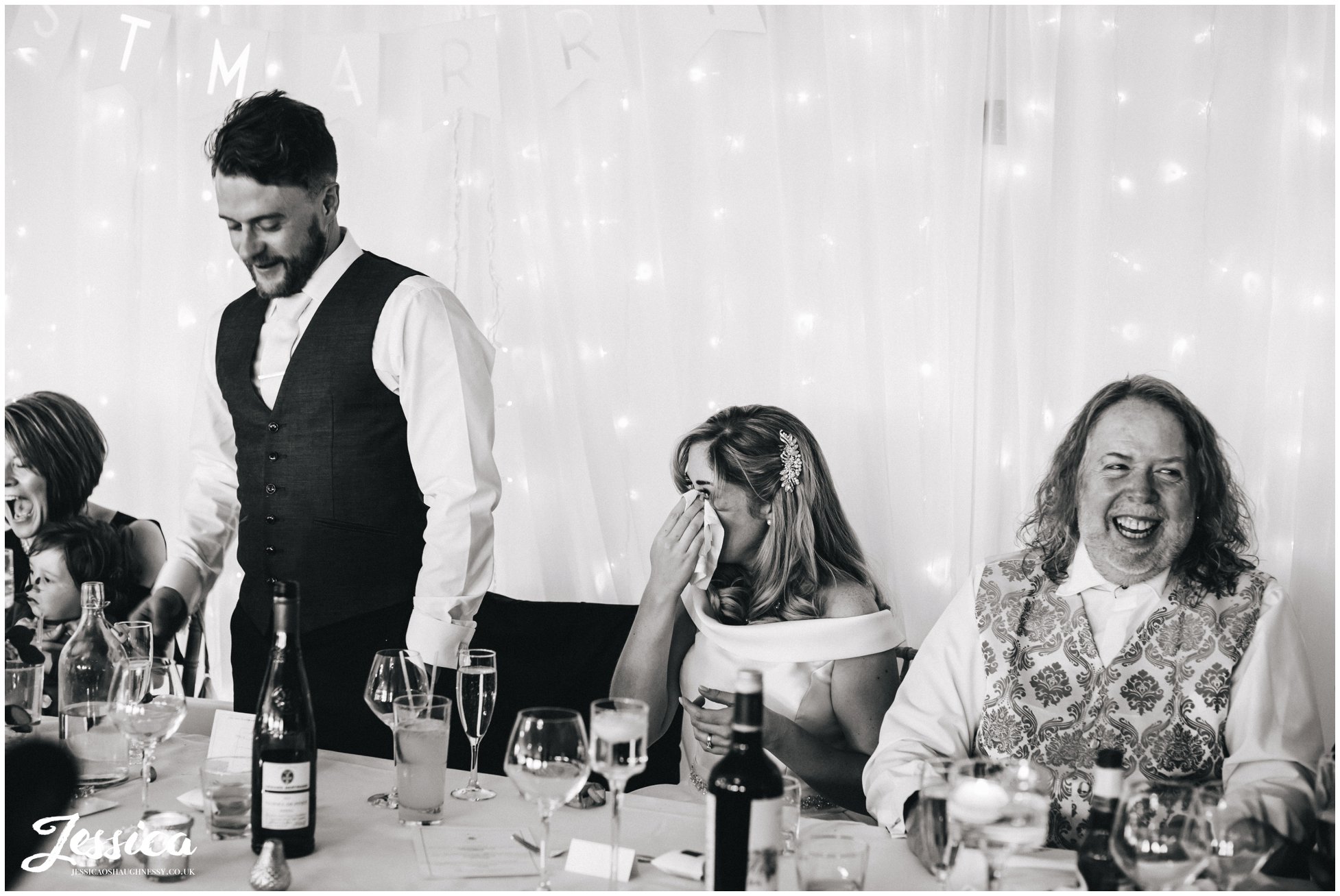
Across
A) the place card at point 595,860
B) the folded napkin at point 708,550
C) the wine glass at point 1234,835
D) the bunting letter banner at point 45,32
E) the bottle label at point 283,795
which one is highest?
the bunting letter banner at point 45,32

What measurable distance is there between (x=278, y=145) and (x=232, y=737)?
5.28 ft

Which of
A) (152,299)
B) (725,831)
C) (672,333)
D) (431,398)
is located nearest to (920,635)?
(672,333)

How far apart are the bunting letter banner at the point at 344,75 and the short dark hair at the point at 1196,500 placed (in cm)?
173

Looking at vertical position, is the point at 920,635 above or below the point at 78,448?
below

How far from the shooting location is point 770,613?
226cm

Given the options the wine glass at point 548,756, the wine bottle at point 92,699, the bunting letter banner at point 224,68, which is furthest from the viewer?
the bunting letter banner at point 224,68

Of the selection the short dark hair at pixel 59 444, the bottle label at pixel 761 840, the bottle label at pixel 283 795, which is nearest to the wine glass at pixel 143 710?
the bottle label at pixel 283 795

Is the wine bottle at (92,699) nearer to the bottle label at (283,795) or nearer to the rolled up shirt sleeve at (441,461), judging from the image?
the bottle label at (283,795)

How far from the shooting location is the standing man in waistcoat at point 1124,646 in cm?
183

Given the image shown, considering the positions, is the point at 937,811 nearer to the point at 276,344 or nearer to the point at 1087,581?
the point at 1087,581

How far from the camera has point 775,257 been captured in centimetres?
255

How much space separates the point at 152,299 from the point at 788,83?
168 cm

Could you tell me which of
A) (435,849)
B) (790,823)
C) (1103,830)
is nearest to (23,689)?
(435,849)

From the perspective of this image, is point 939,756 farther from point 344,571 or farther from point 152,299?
point 152,299
